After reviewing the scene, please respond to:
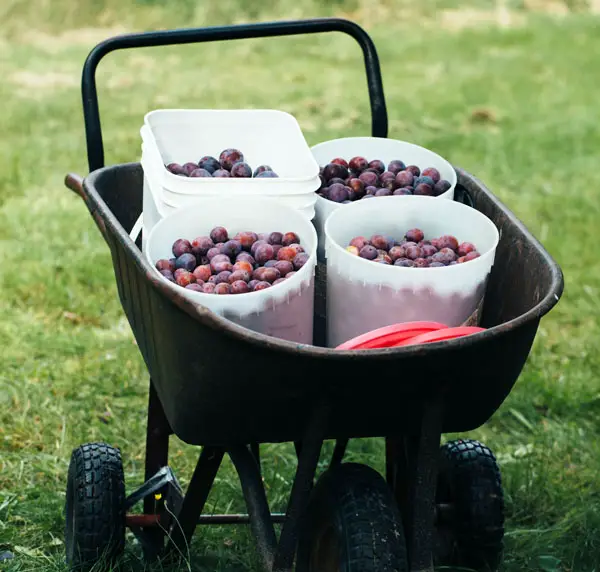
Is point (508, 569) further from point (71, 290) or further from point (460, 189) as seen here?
point (71, 290)

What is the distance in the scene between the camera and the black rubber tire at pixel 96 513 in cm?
228

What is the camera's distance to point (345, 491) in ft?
6.08

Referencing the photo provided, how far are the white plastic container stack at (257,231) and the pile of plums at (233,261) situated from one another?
25mm

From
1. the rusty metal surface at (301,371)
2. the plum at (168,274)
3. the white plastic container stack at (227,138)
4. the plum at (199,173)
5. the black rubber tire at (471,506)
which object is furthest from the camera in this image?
the black rubber tire at (471,506)

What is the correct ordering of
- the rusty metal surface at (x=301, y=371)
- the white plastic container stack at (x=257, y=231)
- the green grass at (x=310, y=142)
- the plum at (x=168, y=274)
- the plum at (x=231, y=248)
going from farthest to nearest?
the green grass at (x=310, y=142) → the plum at (x=231, y=248) → the plum at (x=168, y=274) → the white plastic container stack at (x=257, y=231) → the rusty metal surface at (x=301, y=371)

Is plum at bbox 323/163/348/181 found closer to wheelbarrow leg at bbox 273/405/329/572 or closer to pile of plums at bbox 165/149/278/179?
pile of plums at bbox 165/149/278/179

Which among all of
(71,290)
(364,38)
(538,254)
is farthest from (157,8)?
(538,254)

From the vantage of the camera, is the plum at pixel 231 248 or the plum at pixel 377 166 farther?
the plum at pixel 377 166

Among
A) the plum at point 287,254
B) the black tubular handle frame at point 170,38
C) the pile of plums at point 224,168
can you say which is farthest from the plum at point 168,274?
the black tubular handle frame at point 170,38

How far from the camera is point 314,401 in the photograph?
1.70m

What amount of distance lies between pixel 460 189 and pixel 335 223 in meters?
0.39

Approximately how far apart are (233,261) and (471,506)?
0.86 m

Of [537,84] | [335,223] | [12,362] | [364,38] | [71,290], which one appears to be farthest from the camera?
[537,84]

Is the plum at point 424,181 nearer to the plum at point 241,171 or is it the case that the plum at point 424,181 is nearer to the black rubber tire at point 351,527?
the plum at point 241,171
